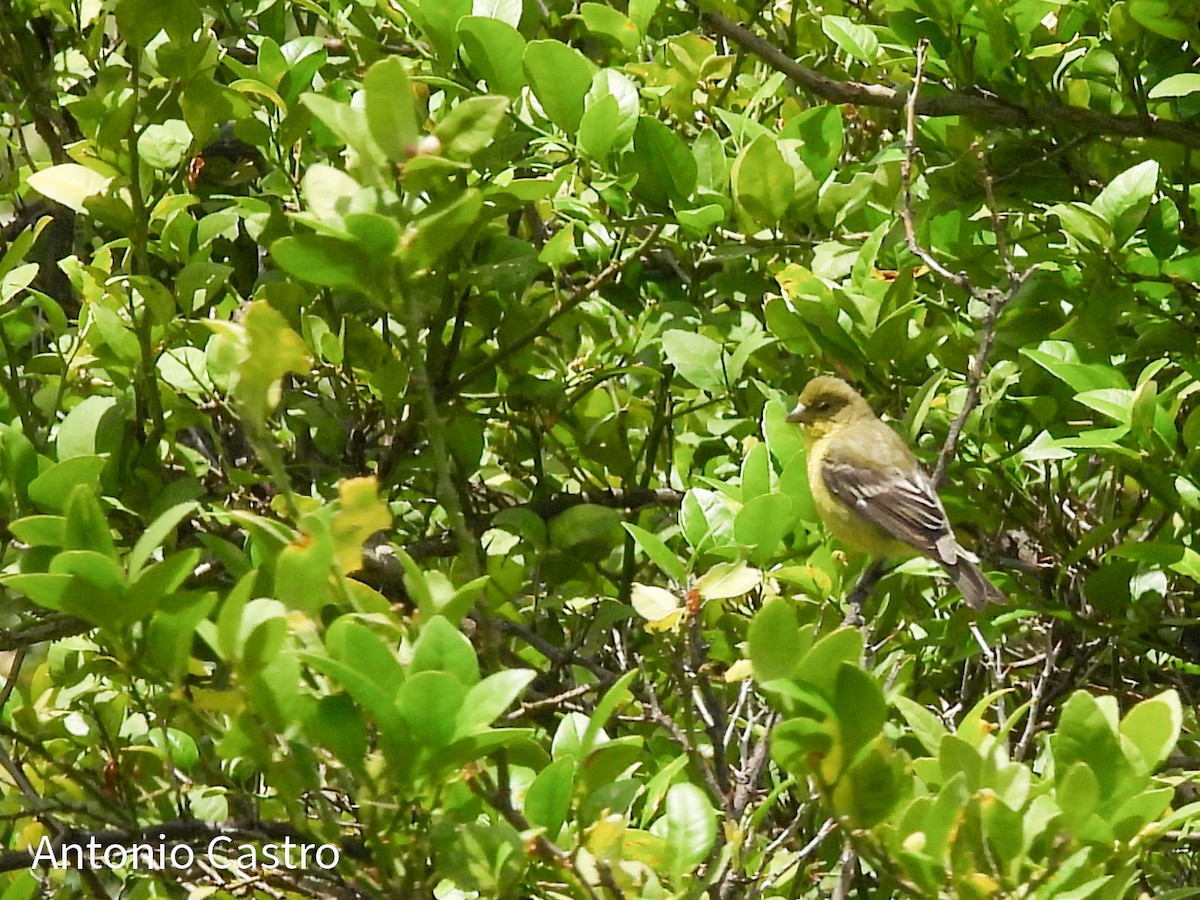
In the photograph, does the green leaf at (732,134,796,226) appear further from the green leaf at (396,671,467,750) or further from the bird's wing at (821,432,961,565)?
the green leaf at (396,671,467,750)

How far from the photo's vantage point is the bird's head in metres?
3.89

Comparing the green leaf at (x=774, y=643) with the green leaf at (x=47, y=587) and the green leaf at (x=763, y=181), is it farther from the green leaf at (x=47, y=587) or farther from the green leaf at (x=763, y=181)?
the green leaf at (x=763, y=181)

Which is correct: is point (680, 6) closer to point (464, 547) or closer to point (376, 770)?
point (464, 547)

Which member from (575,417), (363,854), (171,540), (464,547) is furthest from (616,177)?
(363,854)

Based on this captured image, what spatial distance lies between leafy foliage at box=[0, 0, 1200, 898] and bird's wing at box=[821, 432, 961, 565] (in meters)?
0.15

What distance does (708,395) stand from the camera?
330 cm

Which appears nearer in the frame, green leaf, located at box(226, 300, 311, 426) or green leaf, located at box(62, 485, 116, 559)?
green leaf, located at box(226, 300, 311, 426)

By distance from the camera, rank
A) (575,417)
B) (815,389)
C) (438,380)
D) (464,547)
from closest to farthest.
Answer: (464,547) < (438,380) < (575,417) < (815,389)

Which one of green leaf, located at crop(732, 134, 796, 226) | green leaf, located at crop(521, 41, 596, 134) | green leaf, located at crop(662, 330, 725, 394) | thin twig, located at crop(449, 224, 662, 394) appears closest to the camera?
green leaf, located at crop(521, 41, 596, 134)

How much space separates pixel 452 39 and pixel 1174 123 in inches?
56.1

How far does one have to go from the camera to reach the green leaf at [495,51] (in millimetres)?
2508

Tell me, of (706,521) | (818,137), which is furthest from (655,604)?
(818,137)

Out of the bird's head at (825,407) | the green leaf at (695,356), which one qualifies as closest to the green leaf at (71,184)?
the green leaf at (695,356)

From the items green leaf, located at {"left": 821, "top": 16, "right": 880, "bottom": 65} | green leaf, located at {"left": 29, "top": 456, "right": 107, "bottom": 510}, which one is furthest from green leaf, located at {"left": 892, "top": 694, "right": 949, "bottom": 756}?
green leaf, located at {"left": 821, "top": 16, "right": 880, "bottom": 65}
